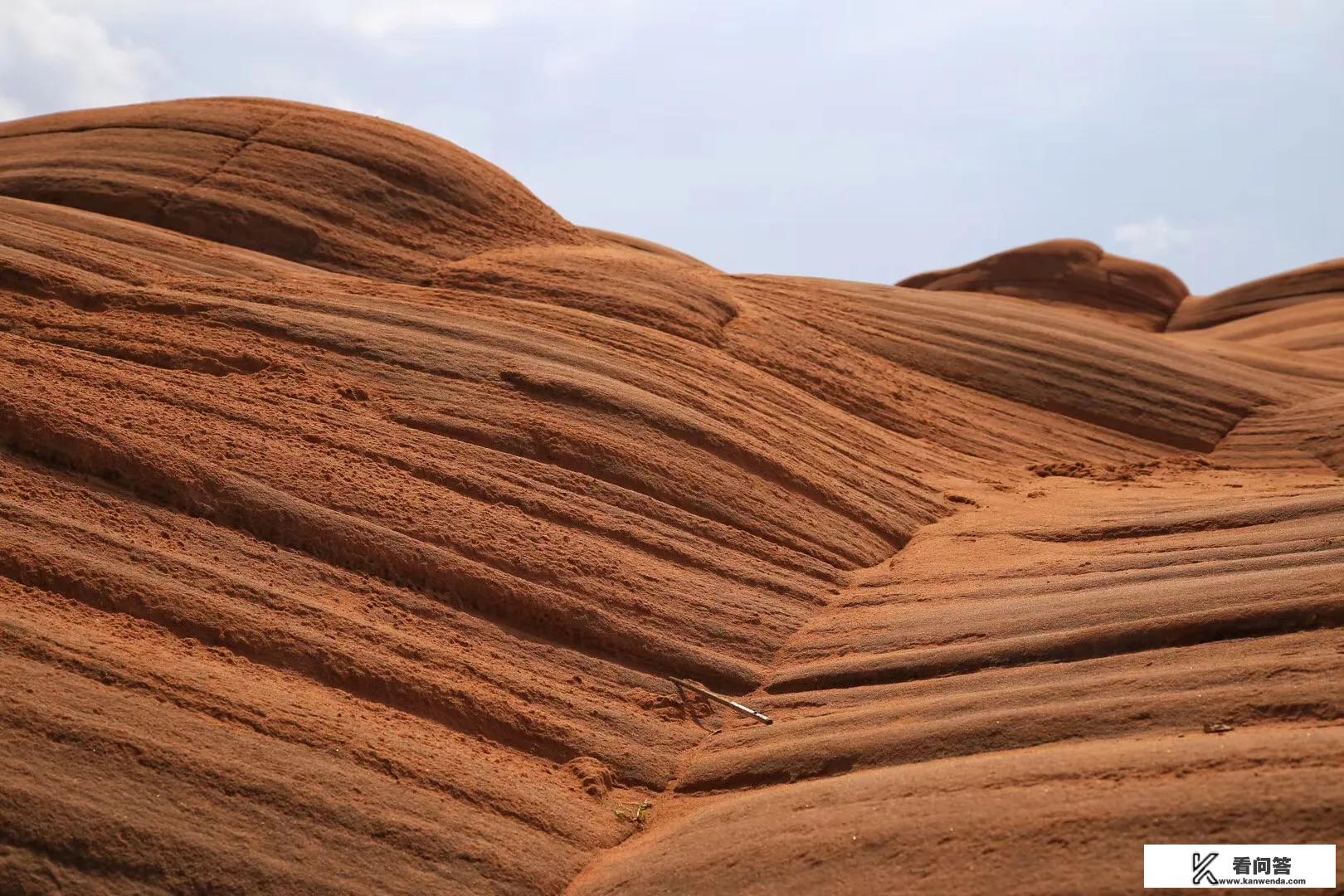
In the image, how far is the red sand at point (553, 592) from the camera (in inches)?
164

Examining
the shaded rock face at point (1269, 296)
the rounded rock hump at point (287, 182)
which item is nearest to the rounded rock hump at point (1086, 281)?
the shaded rock face at point (1269, 296)

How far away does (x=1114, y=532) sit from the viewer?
7578 mm

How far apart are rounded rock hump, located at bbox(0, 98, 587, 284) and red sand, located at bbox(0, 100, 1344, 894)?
7cm

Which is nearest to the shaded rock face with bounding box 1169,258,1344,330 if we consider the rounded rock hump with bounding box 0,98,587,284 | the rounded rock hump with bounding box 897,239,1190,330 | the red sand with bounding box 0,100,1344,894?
the rounded rock hump with bounding box 897,239,1190,330

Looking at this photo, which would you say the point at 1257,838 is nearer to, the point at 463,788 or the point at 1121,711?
the point at 1121,711

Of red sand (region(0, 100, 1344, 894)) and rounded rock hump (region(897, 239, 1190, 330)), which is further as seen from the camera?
rounded rock hump (region(897, 239, 1190, 330))

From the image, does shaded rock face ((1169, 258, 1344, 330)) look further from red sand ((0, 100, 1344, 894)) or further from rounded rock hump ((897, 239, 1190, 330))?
red sand ((0, 100, 1344, 894))

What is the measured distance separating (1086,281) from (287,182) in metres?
20.3

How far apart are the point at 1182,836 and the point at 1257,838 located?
0.65ft

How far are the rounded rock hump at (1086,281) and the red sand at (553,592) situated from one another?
16140 mm

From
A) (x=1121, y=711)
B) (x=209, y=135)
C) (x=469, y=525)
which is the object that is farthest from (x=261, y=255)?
(x=1121, y=711)

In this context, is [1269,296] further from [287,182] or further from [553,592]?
[553,592]

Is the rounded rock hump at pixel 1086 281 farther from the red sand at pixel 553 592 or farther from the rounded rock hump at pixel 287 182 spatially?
the rounded rock hump at pixel 287 182

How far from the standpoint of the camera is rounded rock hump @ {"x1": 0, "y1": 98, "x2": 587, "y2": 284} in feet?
35.6
